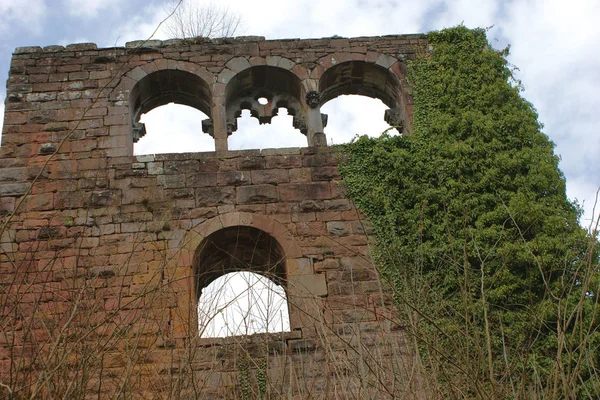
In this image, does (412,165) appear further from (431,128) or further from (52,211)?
(52,211)

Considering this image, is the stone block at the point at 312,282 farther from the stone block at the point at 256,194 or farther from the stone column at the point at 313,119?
the stone column at the point at 313,119

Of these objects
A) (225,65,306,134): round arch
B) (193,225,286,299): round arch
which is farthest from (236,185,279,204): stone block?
(225,65,306,134): round arch

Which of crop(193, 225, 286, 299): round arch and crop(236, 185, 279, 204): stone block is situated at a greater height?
crop(236, 185, 279, 204): stone block

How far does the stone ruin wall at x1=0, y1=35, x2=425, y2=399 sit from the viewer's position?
7.25 m

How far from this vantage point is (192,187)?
8.27 m

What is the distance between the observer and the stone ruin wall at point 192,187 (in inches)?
285

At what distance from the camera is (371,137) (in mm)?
8641

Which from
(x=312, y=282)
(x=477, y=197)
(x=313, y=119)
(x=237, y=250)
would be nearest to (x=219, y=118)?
(x=313, y=119)

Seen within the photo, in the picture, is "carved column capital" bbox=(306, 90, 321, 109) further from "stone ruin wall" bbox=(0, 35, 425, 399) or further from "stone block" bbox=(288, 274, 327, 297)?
"stone block" bbox=(288, 274, 327, 297)

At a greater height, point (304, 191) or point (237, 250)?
point (304, 191)

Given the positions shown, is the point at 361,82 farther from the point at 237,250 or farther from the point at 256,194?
the point at 237,250

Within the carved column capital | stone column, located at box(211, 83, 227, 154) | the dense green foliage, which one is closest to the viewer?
the dense green foliage

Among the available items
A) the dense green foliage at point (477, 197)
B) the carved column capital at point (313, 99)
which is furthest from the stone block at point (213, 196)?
the carved column capital at point (313, 99)

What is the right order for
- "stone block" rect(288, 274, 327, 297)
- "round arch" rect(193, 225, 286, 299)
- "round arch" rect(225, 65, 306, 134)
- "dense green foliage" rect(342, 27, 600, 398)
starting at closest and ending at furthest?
"dense green foliage" rect(342, 27, 600, 398)
"stone block" rect(288, 274, 327, 297)
"round arch" rect(193, 225, 286, 299)
"round arch" rect(225, 65, 306, 134)
